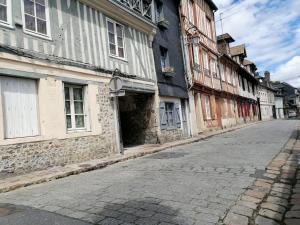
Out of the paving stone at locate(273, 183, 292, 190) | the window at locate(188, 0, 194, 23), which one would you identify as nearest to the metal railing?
the window at locate(188, 0, 194, 23)

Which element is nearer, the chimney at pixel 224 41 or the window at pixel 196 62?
the window at pixel 196 62

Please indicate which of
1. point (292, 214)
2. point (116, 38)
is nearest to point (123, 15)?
point (116, 38)

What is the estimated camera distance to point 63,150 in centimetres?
805

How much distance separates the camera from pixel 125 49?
11.5 meters

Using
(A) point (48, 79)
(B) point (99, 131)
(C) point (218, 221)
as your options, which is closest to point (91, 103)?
(B) point (99, 131)

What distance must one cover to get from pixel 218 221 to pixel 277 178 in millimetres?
2621

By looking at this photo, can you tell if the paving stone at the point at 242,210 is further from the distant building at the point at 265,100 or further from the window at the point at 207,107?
the distant building at the point at 265,100

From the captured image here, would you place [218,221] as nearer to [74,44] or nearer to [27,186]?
[27,186]

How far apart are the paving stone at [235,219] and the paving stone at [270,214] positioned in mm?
308

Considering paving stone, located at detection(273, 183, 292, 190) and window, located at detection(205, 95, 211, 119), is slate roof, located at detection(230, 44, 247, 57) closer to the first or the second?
window, located at detection(205, 95, 211, 119)

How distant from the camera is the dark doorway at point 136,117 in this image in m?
13.2

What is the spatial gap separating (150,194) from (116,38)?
766cm

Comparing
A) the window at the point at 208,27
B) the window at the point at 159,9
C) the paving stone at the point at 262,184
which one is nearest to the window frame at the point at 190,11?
the window at the point at 208,27

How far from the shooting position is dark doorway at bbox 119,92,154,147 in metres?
13.2
